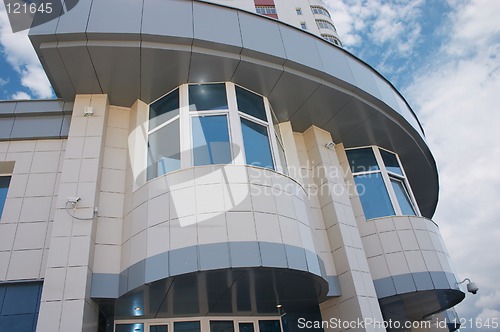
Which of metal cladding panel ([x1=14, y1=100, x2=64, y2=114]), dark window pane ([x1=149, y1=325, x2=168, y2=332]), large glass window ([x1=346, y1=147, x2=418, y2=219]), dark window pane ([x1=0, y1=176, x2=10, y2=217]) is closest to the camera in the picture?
dark window pane ([x1=149, y1=325, x2=168, y2=332])

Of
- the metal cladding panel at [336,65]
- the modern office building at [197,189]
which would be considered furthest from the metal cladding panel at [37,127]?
the metal cladding panel at [336,65]

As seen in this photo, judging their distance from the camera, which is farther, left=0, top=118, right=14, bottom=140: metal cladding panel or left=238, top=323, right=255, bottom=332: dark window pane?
left=0, top=118, right=14, bottom=140: metal cladding panel

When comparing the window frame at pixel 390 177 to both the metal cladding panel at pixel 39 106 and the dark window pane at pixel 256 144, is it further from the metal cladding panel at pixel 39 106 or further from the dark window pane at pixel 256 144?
the metal cladding panel at pixel 39 106

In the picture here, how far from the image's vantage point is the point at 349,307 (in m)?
7.66

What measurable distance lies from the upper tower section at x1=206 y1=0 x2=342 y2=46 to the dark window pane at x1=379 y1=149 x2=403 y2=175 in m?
17.5

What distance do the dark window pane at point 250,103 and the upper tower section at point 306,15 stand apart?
18971mm

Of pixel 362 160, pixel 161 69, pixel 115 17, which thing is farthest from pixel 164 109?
pixel 362 160

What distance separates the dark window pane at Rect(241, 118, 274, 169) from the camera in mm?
7387

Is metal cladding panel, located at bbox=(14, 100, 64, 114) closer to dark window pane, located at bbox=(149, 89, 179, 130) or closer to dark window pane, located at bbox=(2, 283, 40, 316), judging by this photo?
dark window pane, located at bbox=(149, 89, 179, 130)

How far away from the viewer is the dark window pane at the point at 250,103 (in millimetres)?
8148

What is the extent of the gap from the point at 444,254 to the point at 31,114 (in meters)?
10.1

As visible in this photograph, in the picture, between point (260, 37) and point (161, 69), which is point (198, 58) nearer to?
point (161, 69)

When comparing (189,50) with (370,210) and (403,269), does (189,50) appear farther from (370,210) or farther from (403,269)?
(403,269)

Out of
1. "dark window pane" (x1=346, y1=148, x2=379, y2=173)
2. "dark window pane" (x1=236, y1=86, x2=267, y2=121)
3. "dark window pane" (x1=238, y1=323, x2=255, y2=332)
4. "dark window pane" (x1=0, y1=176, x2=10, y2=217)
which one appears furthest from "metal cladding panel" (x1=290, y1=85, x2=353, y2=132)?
"dark window pane" (x1=0, y1=176, x2=10, y2=217)
